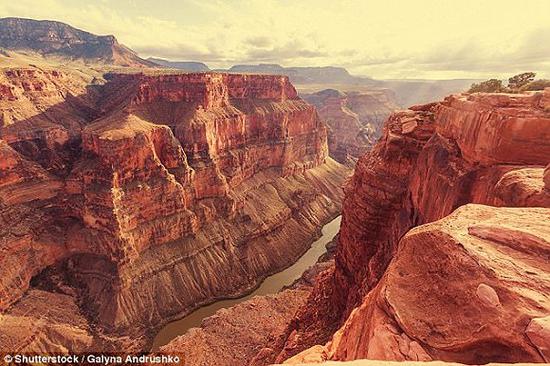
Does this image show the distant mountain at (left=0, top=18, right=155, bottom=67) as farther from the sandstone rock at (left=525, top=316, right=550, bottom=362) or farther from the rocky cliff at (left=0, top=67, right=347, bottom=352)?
the sandstone rock at (left=525, top=316, right=550, bottom=362)

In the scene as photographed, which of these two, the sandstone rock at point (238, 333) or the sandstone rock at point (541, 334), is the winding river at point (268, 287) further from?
the sandstone rock at point (541, 334)

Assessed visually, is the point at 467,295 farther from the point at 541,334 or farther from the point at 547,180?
the point at 547,180

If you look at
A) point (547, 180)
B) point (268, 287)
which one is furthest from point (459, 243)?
point (268, 287)

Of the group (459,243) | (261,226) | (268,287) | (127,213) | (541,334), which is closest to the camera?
(541,334)

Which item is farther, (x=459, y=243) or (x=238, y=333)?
(x=238, y=333)

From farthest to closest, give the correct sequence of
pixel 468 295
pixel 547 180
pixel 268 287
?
1. pixel 268 287
2. pixel 547 180
3. pixel 468 295

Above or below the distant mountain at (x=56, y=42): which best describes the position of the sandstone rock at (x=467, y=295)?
below

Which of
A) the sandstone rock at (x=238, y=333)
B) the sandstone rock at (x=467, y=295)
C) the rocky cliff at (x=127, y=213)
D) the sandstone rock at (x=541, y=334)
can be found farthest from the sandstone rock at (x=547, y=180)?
the rocky cliff at (x=127, y=213)
